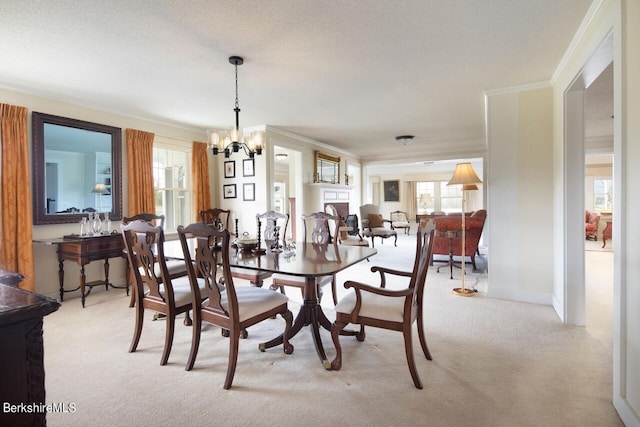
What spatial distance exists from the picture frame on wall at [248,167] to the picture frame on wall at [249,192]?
191mm

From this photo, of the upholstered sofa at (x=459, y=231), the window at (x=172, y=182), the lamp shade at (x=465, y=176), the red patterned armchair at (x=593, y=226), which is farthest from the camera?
the red patterned armchair at (x=593, y=226)

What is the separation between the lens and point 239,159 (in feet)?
18.5

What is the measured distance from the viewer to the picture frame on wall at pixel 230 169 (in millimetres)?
5713

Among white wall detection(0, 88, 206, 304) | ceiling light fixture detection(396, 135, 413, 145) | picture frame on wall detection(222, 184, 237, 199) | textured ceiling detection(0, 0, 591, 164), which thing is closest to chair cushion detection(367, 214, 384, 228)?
ceiling light fixture detection(396, 135, 413, 145)

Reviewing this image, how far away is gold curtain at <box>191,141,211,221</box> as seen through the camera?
5.41 m

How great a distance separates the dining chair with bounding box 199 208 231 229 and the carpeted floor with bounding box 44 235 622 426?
2.48 meters

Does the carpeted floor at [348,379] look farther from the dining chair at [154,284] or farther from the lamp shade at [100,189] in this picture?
the lamp shade at [100,189]

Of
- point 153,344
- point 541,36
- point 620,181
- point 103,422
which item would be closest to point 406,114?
point 541,36

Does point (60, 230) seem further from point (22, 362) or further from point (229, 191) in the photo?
point (22, 362)

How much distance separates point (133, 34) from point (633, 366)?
3627 mm

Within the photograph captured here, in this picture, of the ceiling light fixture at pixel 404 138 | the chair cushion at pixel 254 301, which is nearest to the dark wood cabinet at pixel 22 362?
the chair cushion at pixel 254 301

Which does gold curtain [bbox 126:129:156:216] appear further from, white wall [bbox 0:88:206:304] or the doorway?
the doorway

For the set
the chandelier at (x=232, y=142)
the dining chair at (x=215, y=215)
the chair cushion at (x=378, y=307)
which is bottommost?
the chair cushion at (x=378, y=307)

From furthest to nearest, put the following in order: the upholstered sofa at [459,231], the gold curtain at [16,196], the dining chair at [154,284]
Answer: the upholstered sofa at [459,231]
the gold curtain at [16,196]
the dining chair at [154,284]
